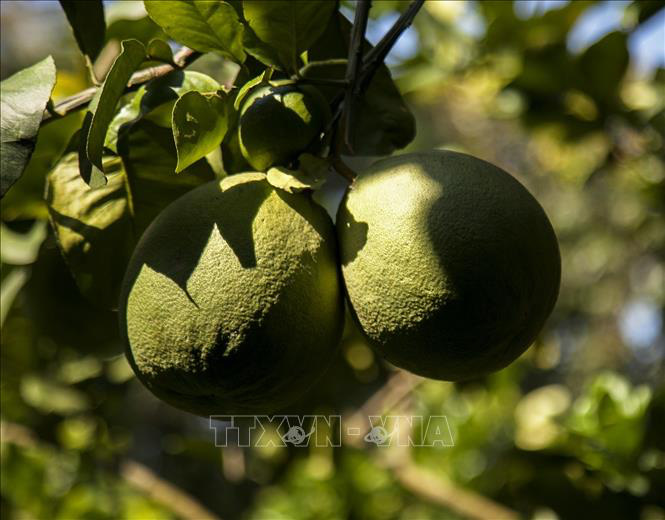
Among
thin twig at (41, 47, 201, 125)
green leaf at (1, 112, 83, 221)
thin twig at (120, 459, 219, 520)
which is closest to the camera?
thin twig at (41, 47, 201, 125)

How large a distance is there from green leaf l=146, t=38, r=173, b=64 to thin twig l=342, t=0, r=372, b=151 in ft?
0.75

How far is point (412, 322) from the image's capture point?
0.89m

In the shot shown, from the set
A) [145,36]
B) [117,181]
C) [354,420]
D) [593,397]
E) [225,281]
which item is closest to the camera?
[225,281]

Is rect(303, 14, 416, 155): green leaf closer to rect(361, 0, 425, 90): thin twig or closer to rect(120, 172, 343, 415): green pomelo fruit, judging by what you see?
rect(361, 0, 425, 90): thin twig

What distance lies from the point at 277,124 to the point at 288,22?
119mm

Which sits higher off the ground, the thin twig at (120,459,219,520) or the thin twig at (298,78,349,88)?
the thin twig at (298,78,349,88)

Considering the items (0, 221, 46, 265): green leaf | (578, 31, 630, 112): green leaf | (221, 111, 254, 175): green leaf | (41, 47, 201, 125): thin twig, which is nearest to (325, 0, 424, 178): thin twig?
(221, 111, 254, 175): green leaf

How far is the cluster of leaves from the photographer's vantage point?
3.04 feet

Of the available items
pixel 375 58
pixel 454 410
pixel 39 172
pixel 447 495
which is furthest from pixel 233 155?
pixel 454 410

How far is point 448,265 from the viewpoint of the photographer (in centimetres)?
87

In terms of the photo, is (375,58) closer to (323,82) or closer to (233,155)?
(323,82)

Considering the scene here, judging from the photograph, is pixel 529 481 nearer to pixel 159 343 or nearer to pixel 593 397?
pixel 593 397

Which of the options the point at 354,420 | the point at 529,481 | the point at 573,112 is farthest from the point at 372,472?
the point at 573,112

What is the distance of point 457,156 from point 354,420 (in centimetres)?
117
